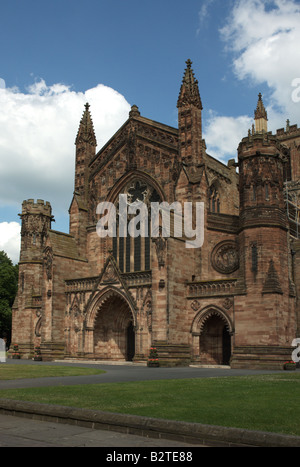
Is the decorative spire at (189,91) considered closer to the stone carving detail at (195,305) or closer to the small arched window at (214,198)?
the small arched window at (214,198)

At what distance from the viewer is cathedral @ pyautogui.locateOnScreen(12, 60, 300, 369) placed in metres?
30.5

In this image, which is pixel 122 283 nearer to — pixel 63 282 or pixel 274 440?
pixel 63 282

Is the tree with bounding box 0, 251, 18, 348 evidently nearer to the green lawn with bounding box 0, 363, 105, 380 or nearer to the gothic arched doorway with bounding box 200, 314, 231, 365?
the gothic arched doorway with bounding box 200, 314, 231, 365

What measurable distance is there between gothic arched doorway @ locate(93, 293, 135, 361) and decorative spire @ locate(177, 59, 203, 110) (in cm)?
1567

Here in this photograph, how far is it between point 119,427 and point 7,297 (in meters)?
55.5

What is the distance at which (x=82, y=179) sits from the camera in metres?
44.3

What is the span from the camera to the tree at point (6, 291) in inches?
2311

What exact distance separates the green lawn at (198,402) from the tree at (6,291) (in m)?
47.3

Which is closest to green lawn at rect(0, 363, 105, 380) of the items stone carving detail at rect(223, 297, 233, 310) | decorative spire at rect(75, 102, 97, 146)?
stone carving detail at rect(223, 297, 233, 310)

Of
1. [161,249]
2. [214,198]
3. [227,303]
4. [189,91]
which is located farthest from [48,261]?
[189,91]

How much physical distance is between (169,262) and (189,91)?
45.4ft

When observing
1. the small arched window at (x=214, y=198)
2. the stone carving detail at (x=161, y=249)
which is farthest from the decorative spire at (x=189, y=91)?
the stone carving detail at (x=161, y=249)

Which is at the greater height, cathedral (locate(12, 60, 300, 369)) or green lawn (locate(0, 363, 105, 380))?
cathedral (locate(12, 60, 300, 369))

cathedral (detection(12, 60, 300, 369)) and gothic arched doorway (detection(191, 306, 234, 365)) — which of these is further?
gothic arched doorway (detection(191, 306, 234, 365))
